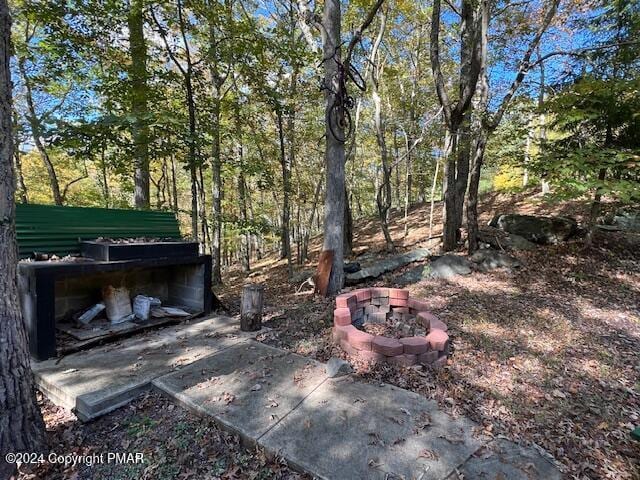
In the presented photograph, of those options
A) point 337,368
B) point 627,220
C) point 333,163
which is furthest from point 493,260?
point 337,368

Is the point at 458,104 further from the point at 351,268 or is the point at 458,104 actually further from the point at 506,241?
the point at 351,268

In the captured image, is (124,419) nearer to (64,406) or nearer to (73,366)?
(64,406)

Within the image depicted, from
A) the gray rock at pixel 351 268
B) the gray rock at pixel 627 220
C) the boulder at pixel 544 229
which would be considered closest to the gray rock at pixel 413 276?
the gray rock at pixel 351 268

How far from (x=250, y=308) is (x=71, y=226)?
2253 millimetres

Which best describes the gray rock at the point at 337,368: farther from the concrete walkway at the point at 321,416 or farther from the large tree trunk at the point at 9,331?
the large tree trunk at the point at 9,331

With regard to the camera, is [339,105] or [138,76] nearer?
[339,105]

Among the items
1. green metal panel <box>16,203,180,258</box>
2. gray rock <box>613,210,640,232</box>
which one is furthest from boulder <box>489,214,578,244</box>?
green metal panel <box>16,203,180,258</box>

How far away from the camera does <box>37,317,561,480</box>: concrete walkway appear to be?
5.75 feet

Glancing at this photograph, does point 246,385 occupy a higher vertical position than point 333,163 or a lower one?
lower

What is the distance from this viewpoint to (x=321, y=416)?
213cm

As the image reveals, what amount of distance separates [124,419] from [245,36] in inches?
223

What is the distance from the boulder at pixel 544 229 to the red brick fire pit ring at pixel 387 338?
4.11 m

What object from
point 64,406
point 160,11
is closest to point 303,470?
point 64,406

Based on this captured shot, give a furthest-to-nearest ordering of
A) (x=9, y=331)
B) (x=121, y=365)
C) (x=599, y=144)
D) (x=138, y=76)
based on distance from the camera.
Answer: (x=599, y=144) < (x=138, y=76) < (x=121, y=365) < (x=9, y=331)
